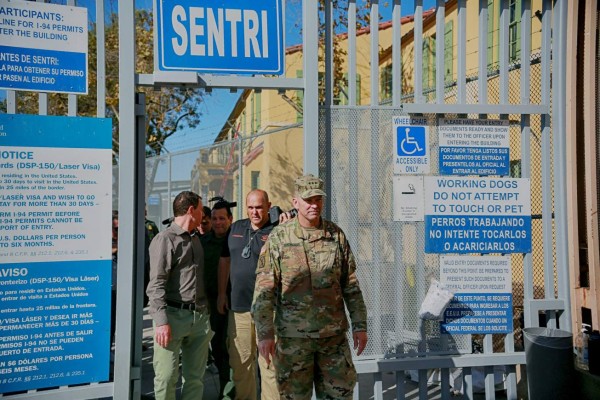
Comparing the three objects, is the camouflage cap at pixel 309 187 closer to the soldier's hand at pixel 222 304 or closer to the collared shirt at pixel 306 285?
the collared shirt at pixel 306 285

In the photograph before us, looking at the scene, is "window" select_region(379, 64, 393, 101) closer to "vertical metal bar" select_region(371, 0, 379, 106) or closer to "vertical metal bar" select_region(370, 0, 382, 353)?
"vertical metal bar" select_region(371, 0, 379, 106)

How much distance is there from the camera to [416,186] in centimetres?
389

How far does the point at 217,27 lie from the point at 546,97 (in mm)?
2791

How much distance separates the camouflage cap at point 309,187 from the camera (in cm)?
327

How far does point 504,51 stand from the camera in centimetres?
398

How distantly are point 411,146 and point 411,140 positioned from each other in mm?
48

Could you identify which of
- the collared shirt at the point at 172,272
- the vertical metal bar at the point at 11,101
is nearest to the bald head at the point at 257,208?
the collared shirt at the point at 172,272

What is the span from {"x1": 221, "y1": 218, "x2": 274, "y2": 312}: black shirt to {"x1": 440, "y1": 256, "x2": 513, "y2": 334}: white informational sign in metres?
1.66

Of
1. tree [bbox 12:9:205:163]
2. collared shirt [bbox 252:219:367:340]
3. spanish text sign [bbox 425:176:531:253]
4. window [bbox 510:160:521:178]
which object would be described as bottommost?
collared shirt [bbox 252:219:367:340]

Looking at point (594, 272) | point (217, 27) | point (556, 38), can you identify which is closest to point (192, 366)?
point (217, 27)

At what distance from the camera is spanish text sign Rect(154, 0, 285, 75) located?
3.46m

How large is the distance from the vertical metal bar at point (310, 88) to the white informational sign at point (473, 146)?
1061 mm

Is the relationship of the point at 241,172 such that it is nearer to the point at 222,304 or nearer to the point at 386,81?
the point at 222,304

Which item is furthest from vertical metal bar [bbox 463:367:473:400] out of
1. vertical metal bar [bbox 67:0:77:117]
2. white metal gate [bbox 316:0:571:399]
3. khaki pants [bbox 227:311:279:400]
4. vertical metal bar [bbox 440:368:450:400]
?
vertical metal bar [bbox 67:0:77:117]
